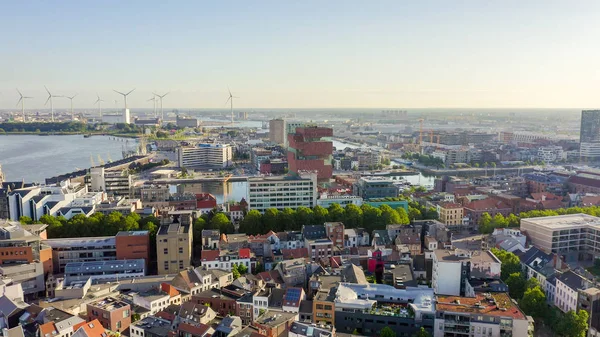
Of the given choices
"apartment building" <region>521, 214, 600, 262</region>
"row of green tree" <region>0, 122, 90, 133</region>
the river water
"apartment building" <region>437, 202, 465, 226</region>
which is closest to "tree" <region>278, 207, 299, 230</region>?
"apartment building" <region>437, 202, 465, 226</region>

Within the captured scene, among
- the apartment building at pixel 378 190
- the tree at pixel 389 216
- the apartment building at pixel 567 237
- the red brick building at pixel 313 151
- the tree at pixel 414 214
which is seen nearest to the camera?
the apartment building at pixel 567 237

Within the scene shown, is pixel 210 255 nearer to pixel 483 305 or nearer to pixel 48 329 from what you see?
pixel 48 329

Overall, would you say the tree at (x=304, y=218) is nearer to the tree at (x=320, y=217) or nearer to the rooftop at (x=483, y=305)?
the tree at (x=320, y=217)

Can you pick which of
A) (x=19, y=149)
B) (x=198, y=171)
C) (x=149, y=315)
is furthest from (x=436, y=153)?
(x=19, y=149)

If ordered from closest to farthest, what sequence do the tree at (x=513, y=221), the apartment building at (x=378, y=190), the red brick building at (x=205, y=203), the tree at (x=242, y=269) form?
the tree at (x=242, y=269) < the tree at (x=513, y=221) < the red brick building at (x=205, y=203) < the apartment building at (x=378, y=190)

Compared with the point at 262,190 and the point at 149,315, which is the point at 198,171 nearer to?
the point at 262,190

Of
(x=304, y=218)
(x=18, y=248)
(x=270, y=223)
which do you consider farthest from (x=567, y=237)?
(x=18, y=248)

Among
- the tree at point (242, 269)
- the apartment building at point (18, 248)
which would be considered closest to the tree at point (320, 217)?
the tree at point (242, 269)
